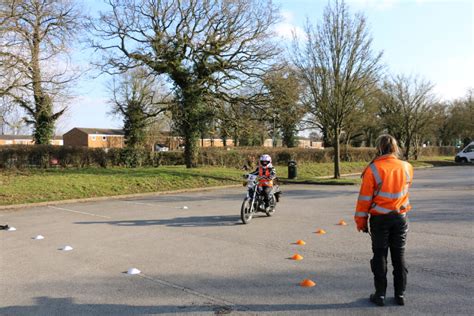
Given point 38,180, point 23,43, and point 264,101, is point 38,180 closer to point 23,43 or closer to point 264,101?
point 23,43

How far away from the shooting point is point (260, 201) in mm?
10641

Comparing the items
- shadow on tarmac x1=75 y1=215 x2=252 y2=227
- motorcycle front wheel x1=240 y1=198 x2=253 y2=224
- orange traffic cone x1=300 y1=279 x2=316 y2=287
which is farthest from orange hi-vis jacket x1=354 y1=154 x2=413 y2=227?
shadow on tarmac x1=75 y1=215 x2=252 y2=227

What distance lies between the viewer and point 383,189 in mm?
4625

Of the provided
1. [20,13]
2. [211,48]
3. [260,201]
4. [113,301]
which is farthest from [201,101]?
[113,301]

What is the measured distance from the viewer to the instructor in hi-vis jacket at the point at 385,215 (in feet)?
15.1

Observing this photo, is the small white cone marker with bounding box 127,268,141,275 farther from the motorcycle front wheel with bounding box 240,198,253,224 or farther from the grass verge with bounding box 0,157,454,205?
the grass verge with bounding box 0,157,454,205

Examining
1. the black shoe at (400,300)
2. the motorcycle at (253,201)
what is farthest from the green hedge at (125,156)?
the black shoe at (400,300)

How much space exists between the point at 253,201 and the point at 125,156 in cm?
1569

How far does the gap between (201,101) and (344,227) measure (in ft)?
53.9

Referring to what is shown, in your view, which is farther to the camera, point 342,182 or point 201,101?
point 201,101

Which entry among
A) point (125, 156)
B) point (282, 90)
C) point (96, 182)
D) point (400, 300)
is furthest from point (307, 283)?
point (125, 156)

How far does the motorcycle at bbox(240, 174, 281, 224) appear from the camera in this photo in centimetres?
1000

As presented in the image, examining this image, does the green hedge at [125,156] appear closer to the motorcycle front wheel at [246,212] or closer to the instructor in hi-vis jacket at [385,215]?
the motorcycle front wheel at [246,212]

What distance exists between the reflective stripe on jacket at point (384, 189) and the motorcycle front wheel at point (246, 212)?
5.38m
